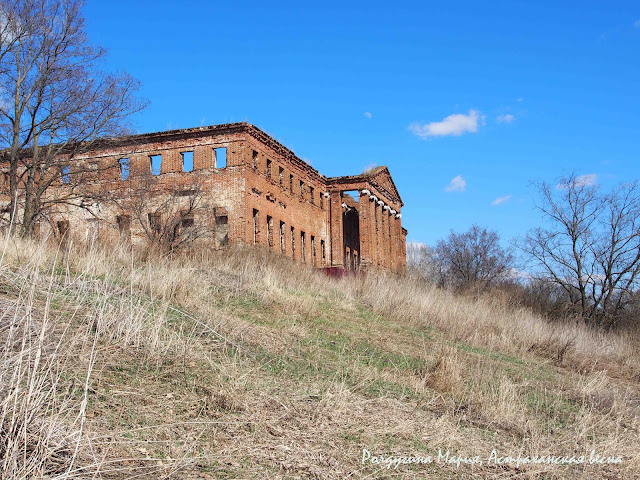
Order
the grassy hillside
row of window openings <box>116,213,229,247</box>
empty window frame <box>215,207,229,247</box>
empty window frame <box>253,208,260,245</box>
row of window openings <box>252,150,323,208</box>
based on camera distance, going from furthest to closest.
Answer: row of window openings <box>252,150,323,208</box> < empty window frame <box>253,208,260,245</box> < empty window frame <box>215,207,229,247</box> < row of window openings <box>116,213,229,247</box> < the grassy hillside

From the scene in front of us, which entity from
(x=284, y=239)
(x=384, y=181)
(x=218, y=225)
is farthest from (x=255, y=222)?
(x=384, y=181)

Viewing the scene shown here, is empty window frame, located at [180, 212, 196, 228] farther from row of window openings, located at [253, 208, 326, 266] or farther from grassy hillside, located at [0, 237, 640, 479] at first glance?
grassy hillside, located at [0, 237, 640, 479]

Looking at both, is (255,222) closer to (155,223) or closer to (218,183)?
(218,183)

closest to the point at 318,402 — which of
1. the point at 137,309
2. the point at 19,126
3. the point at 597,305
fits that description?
the point at 137,309

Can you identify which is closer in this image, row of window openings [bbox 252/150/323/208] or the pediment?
row of window openings [bbox 252/150/323/208]

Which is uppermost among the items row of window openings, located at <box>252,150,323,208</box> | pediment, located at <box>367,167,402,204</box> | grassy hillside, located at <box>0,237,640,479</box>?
→ pediment, located at <box>367,167,402,204</box>

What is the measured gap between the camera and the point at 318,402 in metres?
5.34

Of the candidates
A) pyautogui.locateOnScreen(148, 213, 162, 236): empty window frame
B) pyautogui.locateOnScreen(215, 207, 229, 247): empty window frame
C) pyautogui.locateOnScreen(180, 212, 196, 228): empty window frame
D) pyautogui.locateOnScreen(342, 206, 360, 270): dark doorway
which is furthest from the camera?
pyautogui.locateOnScreen(342, 206, 360, 270): dark doorway

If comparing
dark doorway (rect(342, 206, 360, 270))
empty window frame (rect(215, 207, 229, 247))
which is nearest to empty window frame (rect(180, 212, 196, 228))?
empty window frame (rect(215, 207, 229, 247))

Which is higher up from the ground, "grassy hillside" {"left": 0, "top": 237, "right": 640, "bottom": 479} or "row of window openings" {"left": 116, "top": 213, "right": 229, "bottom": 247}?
"row of window openings" {"left": 116, "top": 213, "right": 229, "bottom": 247}

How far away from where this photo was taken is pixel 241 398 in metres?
5.00

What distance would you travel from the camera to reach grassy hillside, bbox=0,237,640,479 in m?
3.73

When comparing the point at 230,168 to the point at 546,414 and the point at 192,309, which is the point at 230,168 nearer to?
the point at 192,309

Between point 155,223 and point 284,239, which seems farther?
point 284,239
